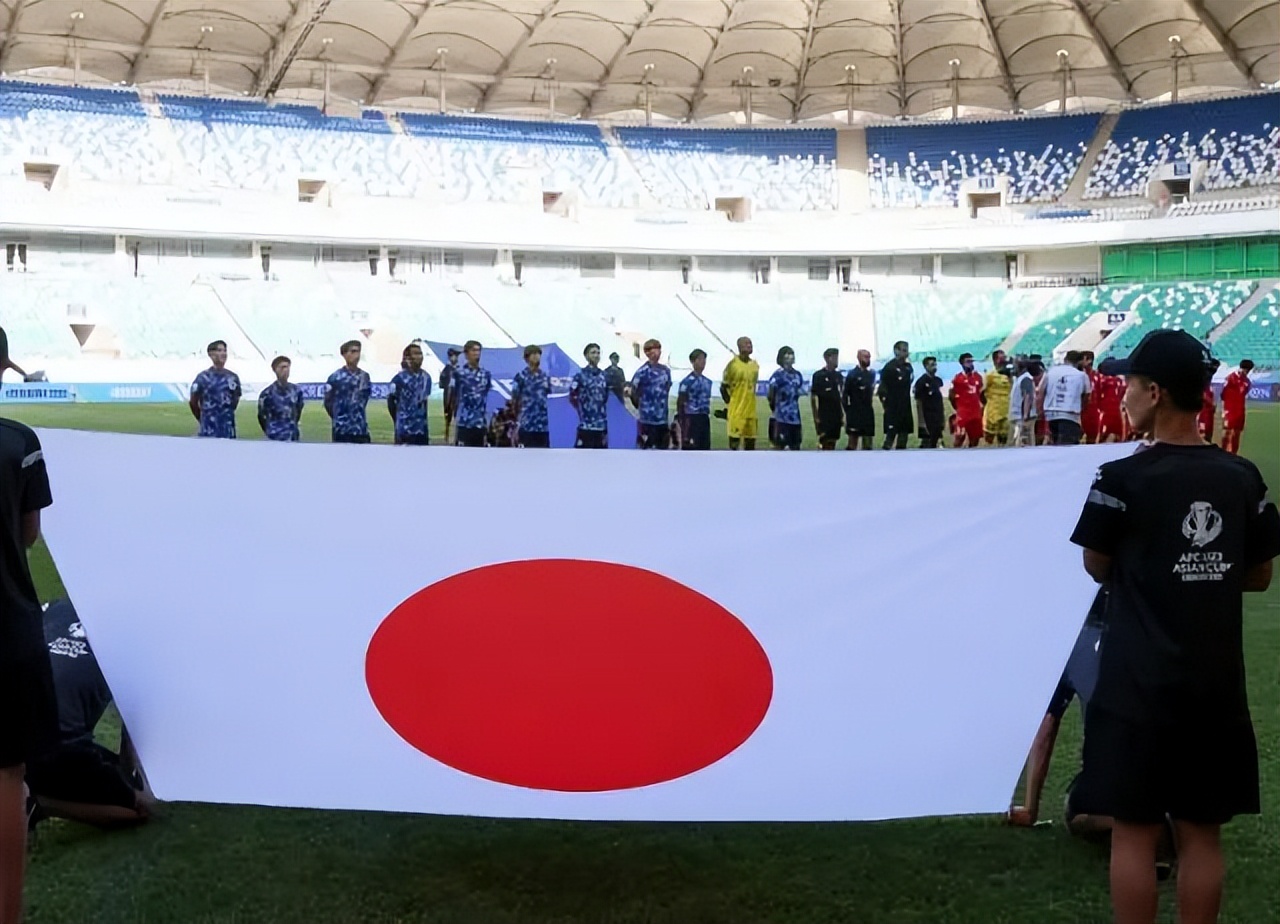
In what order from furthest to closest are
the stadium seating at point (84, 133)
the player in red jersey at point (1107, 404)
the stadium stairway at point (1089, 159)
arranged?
the stadium stairway at point (1089, 159)
the stadium seating at point (84, 133)
the player in red jersey at point (1107, 404)

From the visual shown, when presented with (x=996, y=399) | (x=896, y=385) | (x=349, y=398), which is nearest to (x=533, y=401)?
(x=349, y=398)

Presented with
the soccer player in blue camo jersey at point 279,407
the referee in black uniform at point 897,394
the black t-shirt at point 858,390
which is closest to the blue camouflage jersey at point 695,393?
the black t-shirt at point 858,390

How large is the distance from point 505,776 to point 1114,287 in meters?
40.6

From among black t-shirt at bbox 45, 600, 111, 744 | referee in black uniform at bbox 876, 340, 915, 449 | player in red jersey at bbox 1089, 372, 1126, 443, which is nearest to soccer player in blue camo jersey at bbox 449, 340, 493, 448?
referee in black uniform at bbox 876, 340, 915, 449

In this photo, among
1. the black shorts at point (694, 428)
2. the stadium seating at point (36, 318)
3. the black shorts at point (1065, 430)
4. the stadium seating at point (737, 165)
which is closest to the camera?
the black shorts at point (1065, 430)

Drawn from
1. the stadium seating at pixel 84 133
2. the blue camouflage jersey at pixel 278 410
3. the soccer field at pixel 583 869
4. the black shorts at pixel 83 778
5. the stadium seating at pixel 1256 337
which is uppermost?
the stadium seating at pixel 84 133

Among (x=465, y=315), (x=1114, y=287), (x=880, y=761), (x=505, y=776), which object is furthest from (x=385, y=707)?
(x=1114, y=287)

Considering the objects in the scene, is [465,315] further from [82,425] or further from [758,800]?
[758,800]

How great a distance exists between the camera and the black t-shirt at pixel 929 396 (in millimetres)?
16141

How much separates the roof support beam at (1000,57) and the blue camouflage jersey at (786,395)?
2498cm

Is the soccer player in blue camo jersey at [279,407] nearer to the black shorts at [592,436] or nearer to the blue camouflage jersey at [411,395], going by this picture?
the blue camouflage jersey at [411,395]

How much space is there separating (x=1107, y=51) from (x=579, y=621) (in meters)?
40.2

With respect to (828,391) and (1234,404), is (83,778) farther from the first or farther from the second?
(1234,404)

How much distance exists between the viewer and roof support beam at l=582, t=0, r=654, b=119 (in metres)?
36.0
